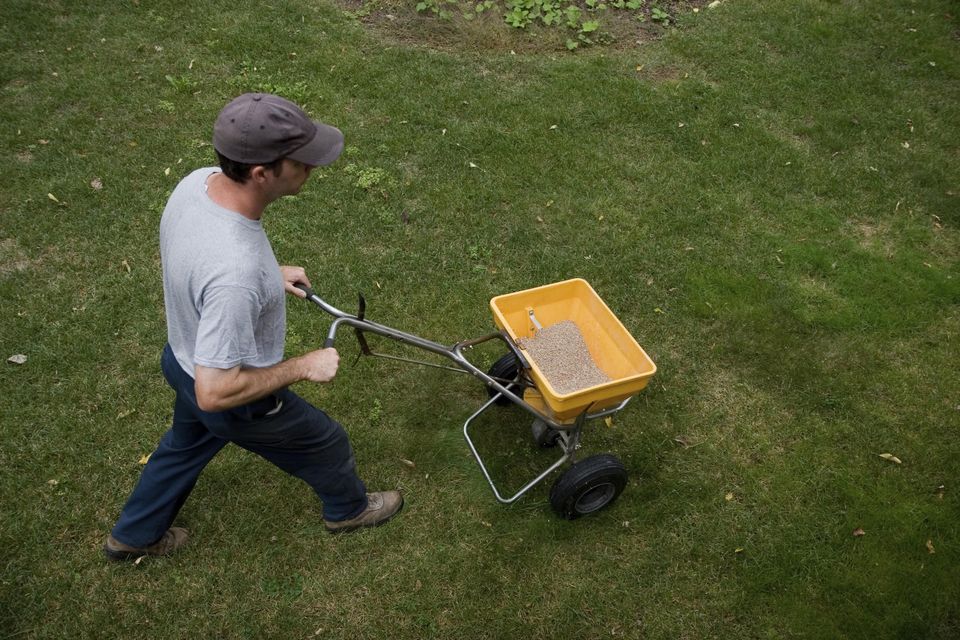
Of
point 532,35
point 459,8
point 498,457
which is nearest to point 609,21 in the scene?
point 532,35

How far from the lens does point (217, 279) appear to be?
2260 millimetres

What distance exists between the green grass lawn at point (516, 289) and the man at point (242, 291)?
1.04 metres

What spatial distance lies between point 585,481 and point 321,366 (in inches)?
61.8

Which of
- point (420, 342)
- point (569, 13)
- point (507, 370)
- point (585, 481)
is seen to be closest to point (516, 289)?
point (507, 370)

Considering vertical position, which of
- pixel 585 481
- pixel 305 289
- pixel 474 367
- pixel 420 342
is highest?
pixel 305 289

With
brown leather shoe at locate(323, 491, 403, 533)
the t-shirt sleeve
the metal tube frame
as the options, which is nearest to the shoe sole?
brown leather shoe at locate(323, 491, 403, 533)

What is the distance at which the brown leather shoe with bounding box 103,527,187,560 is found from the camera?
336cm

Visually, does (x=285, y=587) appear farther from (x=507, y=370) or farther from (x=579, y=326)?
(x=579, y=326)

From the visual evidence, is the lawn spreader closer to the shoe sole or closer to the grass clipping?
the grass clipping

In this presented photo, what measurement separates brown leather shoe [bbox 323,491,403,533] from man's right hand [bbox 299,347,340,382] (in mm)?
1288

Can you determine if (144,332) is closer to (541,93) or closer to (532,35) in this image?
(541,93)

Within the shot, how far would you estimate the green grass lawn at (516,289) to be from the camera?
3.45m

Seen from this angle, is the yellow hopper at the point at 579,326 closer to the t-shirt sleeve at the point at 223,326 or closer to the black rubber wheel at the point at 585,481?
the black rubber wheel at the point at 585,481

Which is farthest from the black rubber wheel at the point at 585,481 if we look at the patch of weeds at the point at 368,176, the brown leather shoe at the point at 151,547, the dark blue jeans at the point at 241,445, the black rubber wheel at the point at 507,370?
the patch of weeds at the point at 368,176
